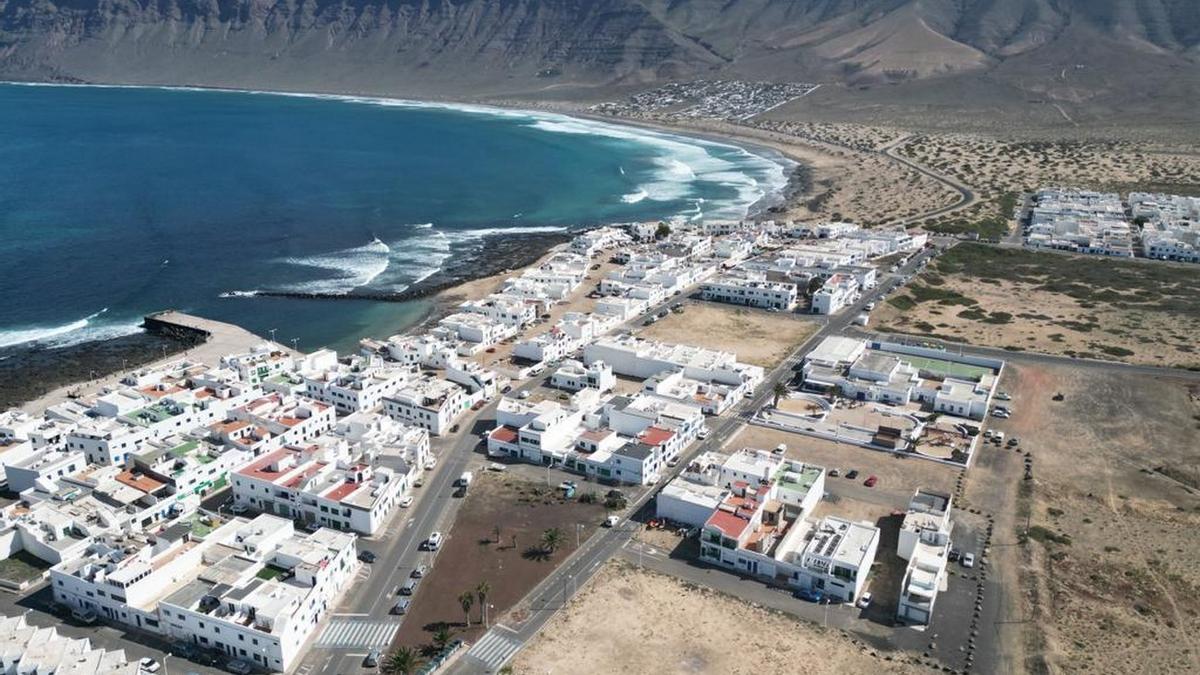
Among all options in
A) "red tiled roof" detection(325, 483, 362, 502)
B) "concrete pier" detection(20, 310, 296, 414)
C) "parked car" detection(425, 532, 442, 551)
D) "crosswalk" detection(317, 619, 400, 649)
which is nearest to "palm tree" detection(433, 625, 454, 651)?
"crosswalk" detection(317, 619, 400, 649)

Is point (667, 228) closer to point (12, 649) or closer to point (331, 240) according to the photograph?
point (331, 240)

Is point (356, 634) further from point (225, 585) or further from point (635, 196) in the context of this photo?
point (635, 196)

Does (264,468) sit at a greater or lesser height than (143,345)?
greater

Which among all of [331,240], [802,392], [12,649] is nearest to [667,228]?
[331,240]

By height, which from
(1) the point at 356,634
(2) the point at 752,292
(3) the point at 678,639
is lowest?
(1) the point at 356,634

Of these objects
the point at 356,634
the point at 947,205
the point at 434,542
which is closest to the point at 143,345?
the point at 434,542

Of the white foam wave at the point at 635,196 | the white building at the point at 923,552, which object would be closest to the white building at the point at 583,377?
the white building at the point at 923,552
